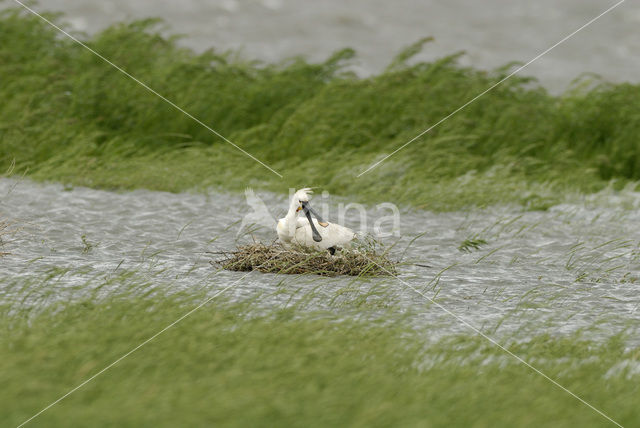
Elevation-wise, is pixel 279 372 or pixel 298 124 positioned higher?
pixel 298 124

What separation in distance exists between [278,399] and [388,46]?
21668mm

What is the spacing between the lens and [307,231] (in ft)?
32.0

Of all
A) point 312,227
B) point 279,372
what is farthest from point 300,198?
point 279,372

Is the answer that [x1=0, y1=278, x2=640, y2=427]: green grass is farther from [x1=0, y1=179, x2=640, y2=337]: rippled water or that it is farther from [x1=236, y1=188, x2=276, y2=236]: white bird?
[x1=236, y1=188, x2=276, y2=236]: white bird

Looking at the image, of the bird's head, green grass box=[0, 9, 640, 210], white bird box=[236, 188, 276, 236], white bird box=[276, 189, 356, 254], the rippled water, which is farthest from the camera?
green grass box=[0, 9, 640, 210]

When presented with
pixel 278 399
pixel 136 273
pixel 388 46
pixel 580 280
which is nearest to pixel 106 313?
pixel 136 273

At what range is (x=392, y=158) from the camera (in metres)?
15.6

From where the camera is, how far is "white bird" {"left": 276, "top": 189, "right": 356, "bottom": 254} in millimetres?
9633

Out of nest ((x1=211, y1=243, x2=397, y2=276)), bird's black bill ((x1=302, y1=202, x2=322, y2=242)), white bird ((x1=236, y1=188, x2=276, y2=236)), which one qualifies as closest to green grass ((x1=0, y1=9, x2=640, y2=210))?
white bird ((x1=236, y1=188, x2=276, y2=236))

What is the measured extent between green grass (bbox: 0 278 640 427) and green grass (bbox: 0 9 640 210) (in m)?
6.56

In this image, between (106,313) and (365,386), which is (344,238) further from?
(365,386)

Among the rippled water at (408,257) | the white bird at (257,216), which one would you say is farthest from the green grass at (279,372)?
the white bird at (257,216)

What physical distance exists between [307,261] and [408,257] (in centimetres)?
178

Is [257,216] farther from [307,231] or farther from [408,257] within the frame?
[307,231]
